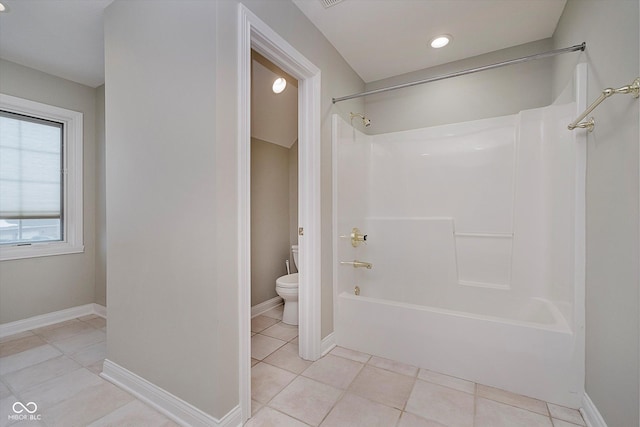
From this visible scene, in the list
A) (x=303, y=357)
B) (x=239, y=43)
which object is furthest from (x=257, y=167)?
(x=303, y=357)

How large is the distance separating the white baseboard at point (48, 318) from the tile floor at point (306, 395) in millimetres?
365

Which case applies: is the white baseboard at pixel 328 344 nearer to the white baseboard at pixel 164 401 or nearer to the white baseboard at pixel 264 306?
the white baseboard at pixel 164 401

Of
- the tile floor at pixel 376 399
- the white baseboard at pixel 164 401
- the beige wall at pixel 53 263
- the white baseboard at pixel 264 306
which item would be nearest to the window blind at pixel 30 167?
the beige wall at pixel 53 263

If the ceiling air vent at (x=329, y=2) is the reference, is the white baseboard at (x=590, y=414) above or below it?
below

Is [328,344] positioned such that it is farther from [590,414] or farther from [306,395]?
[590,414]

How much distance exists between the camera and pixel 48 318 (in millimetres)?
2617

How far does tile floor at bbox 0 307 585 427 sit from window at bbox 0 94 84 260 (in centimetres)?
98

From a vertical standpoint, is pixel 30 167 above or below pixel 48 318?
above

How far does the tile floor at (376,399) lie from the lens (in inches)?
55.4

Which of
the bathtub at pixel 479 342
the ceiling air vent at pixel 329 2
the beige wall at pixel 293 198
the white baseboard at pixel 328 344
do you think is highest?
the ceiling air vent at pixel 329 2

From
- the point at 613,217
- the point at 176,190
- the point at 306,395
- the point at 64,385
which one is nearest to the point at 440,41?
the point at 613,217

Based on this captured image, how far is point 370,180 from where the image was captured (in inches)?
109

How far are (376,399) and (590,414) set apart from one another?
103 cm

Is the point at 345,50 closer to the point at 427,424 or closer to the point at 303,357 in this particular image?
the point at 303,357
